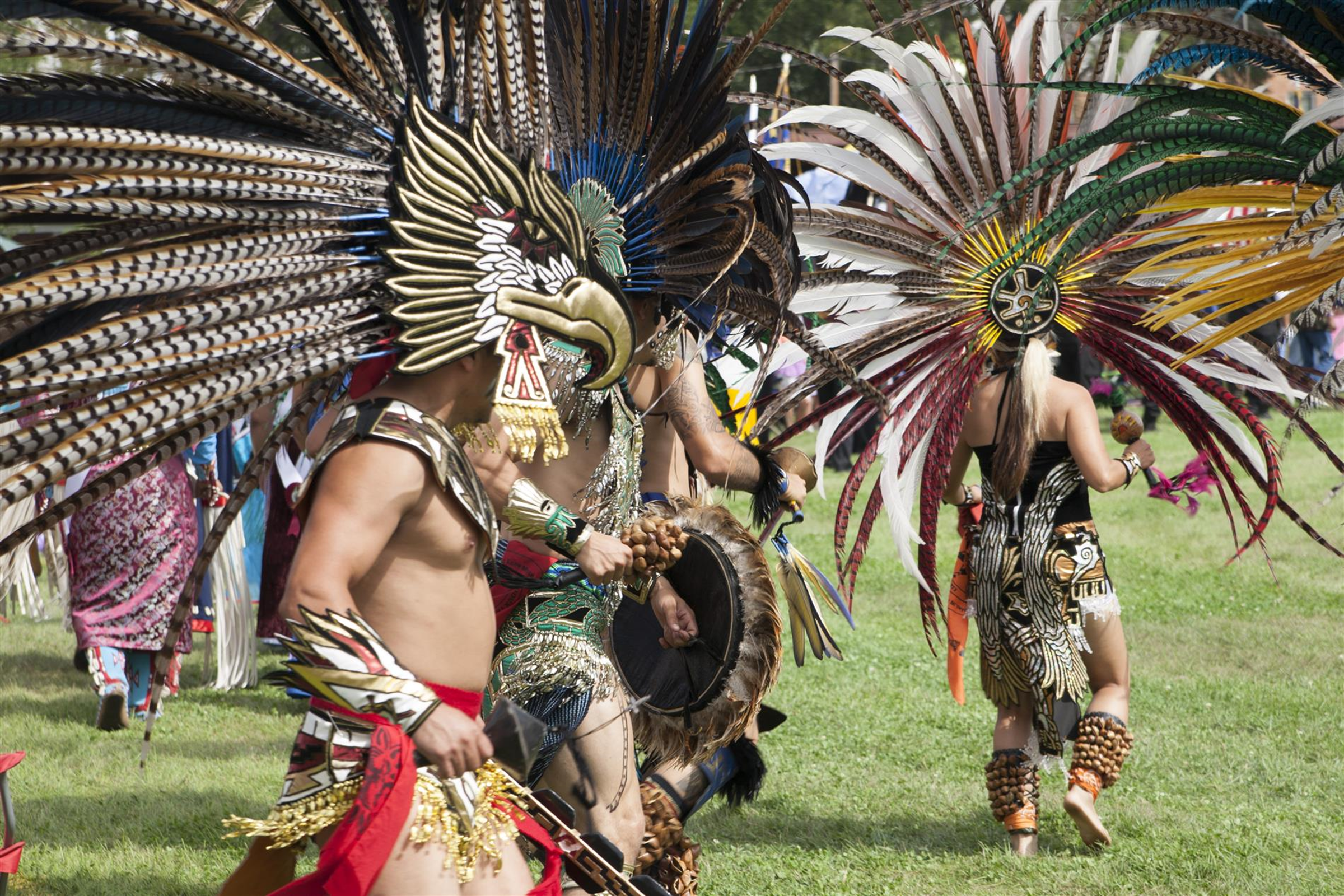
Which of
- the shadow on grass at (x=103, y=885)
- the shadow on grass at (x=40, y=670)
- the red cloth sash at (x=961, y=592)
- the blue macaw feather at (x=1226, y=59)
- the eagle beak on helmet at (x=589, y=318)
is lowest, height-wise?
the shadow on grass at (x=40, y=670)

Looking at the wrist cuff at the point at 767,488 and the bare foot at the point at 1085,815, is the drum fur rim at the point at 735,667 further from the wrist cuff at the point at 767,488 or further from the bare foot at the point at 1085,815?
the bare foot at the point at 1085,815

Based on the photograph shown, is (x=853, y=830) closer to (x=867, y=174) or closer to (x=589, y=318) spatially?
(x=867, y=174)

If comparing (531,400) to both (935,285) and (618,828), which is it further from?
(935,285)

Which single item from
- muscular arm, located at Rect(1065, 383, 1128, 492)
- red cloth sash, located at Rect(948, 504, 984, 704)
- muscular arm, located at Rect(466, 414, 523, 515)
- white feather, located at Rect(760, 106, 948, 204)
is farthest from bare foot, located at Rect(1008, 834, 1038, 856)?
muscular arm, located at Rect(466, 414, 523, 515)

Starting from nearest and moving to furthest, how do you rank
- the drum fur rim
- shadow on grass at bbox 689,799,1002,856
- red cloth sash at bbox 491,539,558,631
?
red cloth sash at bbox 491,539,558,631 < the drum fur rim < shadow on grass at bbox 689,799,1002,856

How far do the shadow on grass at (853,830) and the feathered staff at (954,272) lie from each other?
0.91m

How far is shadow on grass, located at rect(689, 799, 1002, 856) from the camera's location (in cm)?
497

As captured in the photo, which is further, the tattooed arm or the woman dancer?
the woman dancer

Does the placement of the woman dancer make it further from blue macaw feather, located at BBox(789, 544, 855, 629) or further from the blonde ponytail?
blue macaw feather, located at BBox(789, 544, 855, 629)

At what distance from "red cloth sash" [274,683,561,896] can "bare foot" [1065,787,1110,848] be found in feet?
9.23

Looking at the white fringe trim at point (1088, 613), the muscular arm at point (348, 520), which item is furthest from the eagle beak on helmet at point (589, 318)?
the white fringe trim at point (1088, 613)

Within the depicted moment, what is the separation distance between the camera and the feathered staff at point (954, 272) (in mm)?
4723

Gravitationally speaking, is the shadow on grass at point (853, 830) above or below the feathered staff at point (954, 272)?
below

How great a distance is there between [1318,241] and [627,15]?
168 centimetres
